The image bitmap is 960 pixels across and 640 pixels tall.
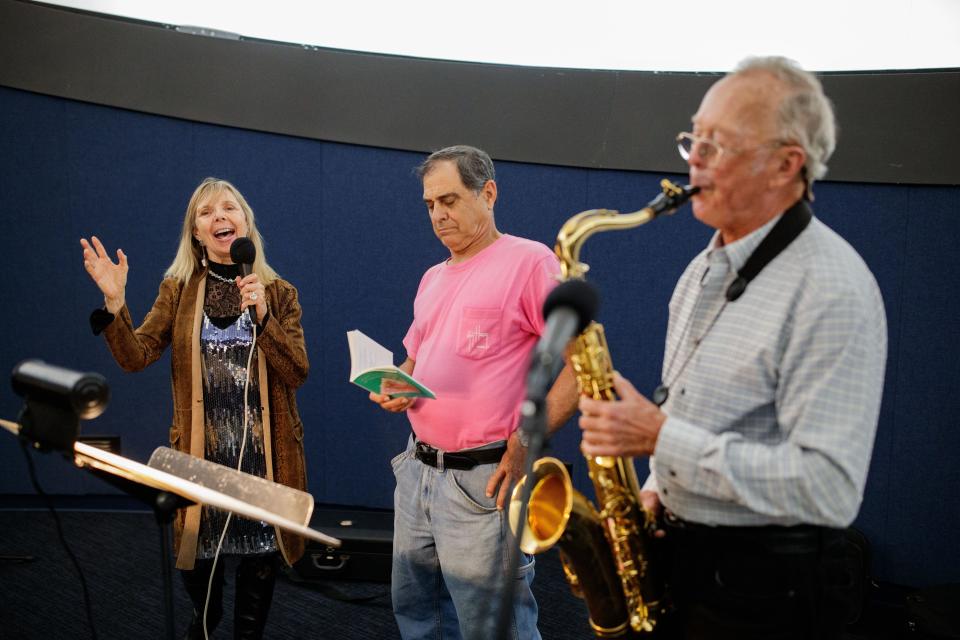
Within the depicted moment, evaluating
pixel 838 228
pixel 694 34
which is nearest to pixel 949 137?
pixel 838 228

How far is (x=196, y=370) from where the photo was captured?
102 inches

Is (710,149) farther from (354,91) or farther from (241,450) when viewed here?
(354,91)

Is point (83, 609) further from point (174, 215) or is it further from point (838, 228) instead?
point (838, 228)

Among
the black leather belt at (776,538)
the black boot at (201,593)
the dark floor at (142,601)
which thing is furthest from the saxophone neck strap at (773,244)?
the dark floor at (142,601)

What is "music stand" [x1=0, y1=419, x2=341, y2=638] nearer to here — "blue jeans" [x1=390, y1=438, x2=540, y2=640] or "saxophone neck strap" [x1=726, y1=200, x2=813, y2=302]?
"blue jeans" [x1=390, y1=438, x2=540, y2=640]

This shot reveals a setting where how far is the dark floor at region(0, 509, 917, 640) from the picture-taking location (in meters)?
3.19

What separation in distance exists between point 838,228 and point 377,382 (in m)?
2.25

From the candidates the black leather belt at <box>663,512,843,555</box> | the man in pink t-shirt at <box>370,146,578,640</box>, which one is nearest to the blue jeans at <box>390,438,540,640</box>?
the man in pink t-shirt at <box>370,146,578,640</box>

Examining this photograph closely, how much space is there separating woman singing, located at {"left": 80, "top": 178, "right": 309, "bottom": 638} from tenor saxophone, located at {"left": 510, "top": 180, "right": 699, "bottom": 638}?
1164mm

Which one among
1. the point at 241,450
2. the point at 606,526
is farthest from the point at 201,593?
the point at 606,526

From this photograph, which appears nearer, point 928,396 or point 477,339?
point 477,339

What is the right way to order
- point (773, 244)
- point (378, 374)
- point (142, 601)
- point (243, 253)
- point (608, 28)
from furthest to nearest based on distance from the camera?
point (608, 28) < point (142, 601) < point (243, 253) < point (378, 374) < point (773, 244)

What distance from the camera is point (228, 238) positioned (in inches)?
107

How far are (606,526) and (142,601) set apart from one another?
253 centimetres
